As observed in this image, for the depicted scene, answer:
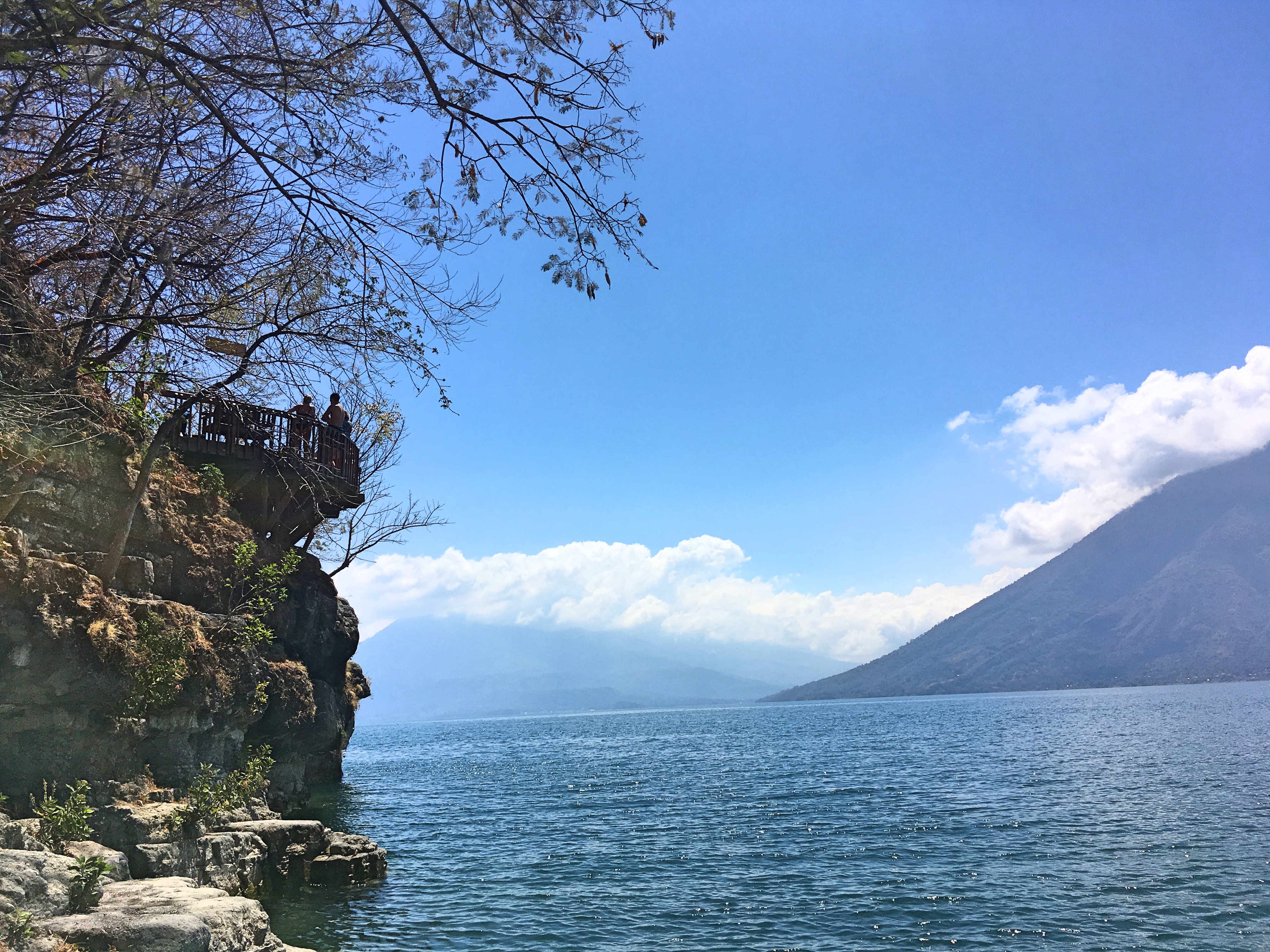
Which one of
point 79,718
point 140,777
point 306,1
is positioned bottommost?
point 140,777

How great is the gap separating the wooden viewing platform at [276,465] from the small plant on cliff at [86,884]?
10.2m

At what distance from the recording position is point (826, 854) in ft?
74.9

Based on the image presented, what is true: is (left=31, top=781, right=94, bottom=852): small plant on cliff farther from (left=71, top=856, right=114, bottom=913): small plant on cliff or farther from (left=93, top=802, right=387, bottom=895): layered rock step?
(left=71, top=856, right=114, bottom=913): small plant on cliff

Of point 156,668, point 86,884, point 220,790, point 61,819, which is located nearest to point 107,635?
point 156,668

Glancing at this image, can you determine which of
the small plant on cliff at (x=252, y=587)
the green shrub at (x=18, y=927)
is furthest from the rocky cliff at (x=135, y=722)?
the small plant on cliff at (x=252, y=587)

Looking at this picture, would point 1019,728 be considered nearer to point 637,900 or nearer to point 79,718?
point 637,900

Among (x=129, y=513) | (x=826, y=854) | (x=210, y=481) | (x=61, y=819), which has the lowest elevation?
(x=826, y=854)

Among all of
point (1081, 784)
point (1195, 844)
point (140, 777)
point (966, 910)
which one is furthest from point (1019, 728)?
point (140, 777)

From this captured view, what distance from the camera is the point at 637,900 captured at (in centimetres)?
1850

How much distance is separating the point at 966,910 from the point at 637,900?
7.66 m

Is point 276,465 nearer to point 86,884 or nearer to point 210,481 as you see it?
point 210,481

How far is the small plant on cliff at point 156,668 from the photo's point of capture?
1532cm

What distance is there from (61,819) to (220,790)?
491 centimetres

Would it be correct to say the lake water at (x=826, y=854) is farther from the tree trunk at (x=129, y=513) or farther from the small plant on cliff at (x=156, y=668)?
the tree trunk at (x=129, y=513)
